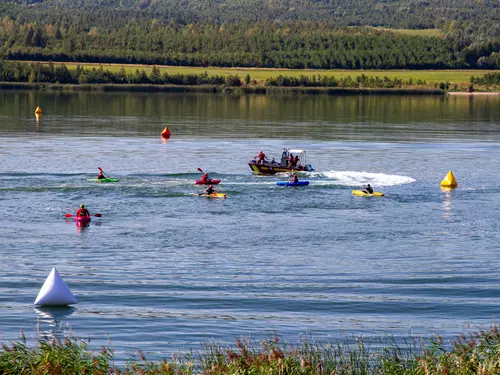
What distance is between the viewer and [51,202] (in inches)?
2442

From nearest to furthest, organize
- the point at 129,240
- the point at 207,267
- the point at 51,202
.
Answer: the point at 207,267, the point at 129,240, the point at 51,202

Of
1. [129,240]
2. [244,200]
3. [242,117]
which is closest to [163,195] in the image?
[244,200]

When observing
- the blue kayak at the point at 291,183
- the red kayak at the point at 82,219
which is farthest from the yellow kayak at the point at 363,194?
the red kayak at the point at 82,219

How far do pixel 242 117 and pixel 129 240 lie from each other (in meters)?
101

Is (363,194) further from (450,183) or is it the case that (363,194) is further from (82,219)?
(82,219)

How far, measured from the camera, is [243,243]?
5044cm

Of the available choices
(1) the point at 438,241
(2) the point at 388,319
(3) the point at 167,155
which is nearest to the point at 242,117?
(3) the point at 167,155

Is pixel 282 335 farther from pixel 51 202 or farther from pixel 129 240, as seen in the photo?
pixel 51 202

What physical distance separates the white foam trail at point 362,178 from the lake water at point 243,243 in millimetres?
234

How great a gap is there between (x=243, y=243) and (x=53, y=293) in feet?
51.1

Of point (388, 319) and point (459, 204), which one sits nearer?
point (388, 319)

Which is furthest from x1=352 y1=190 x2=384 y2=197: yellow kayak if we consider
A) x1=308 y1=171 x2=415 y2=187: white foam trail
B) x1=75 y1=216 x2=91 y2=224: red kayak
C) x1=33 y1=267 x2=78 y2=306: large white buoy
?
x1=33 y1=267 x2=78 y2=306: large white buoy

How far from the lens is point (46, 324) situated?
115 feet

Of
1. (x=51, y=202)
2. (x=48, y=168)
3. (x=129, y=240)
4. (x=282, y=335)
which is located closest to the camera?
(x=282, y=335)
